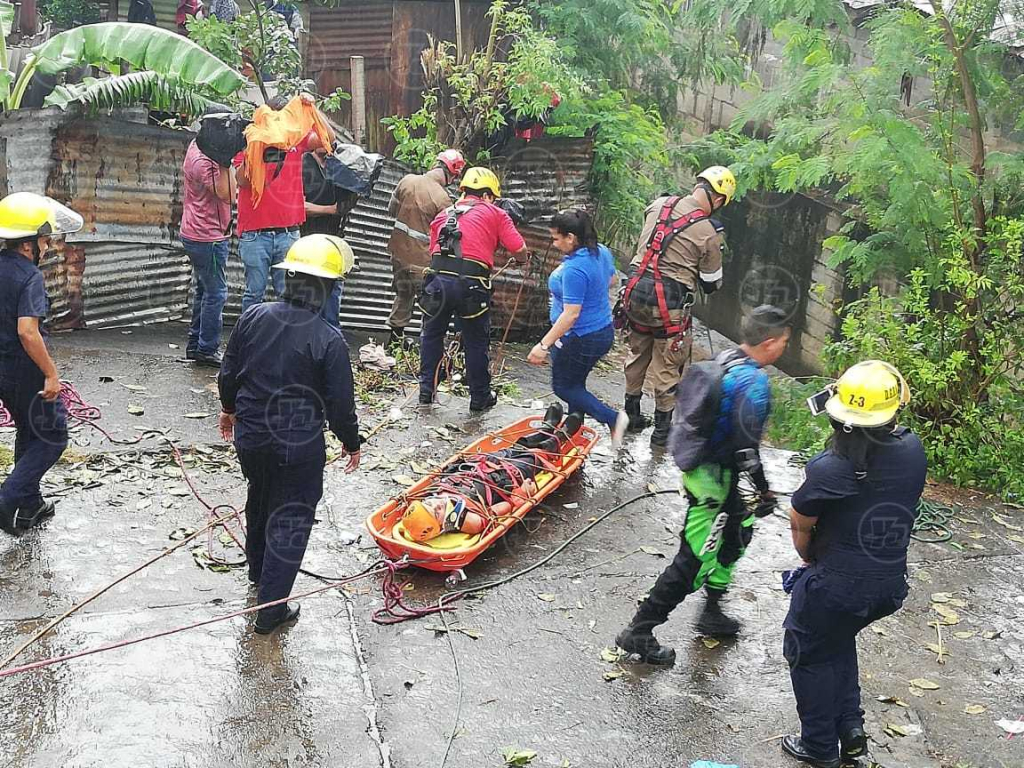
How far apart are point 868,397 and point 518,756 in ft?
7.10

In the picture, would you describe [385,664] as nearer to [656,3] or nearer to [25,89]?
[25,89]

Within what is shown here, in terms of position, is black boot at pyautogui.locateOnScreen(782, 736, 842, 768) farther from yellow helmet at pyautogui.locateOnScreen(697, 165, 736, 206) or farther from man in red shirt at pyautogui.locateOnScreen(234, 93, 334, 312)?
man in red shirt at pyautogui.locateOnScreen(234, 93, 334, 312)

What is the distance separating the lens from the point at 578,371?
288 inches

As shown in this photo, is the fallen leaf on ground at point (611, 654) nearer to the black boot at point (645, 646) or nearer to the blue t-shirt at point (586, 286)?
the black boot at point (645, 646)

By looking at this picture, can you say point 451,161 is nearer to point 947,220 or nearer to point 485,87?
point 485,87

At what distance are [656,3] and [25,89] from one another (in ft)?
22.5

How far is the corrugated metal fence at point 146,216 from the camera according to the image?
29.9ft

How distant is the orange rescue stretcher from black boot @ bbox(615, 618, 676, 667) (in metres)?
1.04

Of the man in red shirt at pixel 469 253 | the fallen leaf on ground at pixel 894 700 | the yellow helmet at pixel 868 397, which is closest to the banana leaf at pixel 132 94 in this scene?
the man in red shirt at pixel 469 253

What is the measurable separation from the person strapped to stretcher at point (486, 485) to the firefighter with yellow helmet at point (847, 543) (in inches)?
81.1

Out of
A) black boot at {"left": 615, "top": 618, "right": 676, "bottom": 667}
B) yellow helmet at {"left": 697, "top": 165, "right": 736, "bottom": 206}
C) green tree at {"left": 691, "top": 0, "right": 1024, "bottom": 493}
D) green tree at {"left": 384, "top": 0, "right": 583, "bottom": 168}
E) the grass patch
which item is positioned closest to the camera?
black boot at {"left": 615, "top": 618, "right": 676, "bottom": 667}

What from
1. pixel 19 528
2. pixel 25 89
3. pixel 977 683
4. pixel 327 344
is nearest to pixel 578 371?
pixel 327 344

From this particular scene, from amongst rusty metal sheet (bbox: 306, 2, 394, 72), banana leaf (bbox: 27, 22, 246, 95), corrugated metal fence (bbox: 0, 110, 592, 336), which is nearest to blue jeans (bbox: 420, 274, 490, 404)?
corrugated metal fence (bbox: 0, 110, 592, 336)

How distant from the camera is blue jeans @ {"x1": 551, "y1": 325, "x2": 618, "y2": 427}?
23.7 ft
